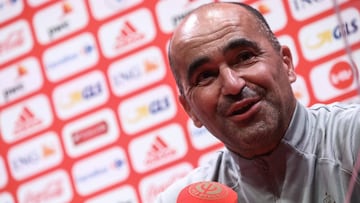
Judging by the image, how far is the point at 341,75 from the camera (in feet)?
5.58

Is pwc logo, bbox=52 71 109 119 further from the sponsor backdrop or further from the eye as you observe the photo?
the eye

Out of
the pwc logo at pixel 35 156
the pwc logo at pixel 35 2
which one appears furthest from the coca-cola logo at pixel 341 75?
the pwc logo at pixel 35 2

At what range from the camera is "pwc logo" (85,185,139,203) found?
1945 millimetres

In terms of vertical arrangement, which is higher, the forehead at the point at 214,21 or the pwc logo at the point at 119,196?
the forehead at the point at 214,21

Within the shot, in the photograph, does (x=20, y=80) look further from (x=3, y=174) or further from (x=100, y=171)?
(x=100, y=171)

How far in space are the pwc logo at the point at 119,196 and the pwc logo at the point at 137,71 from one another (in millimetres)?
362

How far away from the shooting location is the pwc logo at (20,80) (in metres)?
2.11

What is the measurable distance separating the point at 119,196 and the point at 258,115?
46.1 inches

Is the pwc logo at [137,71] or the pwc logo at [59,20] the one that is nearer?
the pwc logo at [137,71]

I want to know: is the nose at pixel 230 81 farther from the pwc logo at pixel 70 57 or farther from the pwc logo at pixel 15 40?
the pwc logo at pixel 15 40

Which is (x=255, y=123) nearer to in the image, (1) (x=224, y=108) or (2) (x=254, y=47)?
(1) (x=224, y=108)

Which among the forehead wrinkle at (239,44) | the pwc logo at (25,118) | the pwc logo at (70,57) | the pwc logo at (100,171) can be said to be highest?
the forehead wrinkle at (239,44)

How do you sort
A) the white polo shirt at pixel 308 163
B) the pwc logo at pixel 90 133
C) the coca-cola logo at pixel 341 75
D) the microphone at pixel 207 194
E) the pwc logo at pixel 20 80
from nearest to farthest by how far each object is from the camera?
1. the microphone at pixel 207 194
2. the white polo shirt at pixel 308 163
3. the coca-cola logo at pixel 341 75
4. the pwc logo at pixel 90 133
5. the pwc logo at pixel 20 80

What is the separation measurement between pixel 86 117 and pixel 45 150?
22cm
